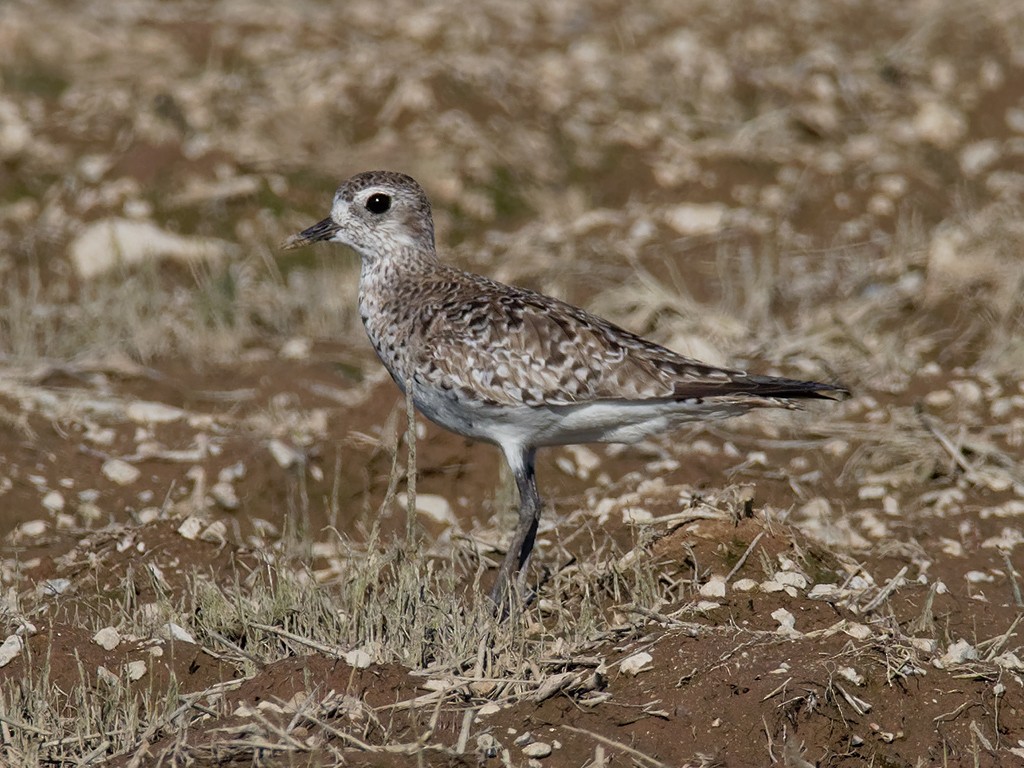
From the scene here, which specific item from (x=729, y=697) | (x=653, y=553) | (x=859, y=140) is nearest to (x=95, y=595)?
(x=653, y=553)

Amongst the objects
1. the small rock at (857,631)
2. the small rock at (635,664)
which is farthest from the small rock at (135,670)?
the small rock at (857,631)

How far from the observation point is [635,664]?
5.29 metres

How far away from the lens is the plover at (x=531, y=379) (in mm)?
6090

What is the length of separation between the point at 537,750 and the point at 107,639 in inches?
70.1

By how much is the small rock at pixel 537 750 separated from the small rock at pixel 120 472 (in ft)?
11.2

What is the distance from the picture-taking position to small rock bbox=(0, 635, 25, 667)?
17.8 ft

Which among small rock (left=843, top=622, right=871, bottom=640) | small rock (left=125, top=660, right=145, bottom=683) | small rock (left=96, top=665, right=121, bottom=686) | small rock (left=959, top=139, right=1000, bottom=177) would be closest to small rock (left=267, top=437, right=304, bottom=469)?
small rock (left=125, top=660, right=145, bottom=683)

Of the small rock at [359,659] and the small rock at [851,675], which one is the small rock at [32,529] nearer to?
the small rock at [359,659]

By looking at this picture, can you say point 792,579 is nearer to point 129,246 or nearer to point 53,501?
point 53,501

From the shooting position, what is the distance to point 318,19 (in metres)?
13.5

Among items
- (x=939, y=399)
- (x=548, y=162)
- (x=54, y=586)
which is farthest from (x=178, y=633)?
(x=548, y=162)

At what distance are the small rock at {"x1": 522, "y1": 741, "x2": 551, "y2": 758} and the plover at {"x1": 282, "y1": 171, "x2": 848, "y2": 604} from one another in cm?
109

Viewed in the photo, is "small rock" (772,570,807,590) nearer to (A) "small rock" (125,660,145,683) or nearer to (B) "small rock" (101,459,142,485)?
(A) "small rock" (125,660,145,683)

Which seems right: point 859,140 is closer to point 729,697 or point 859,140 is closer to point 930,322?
point 930,322
